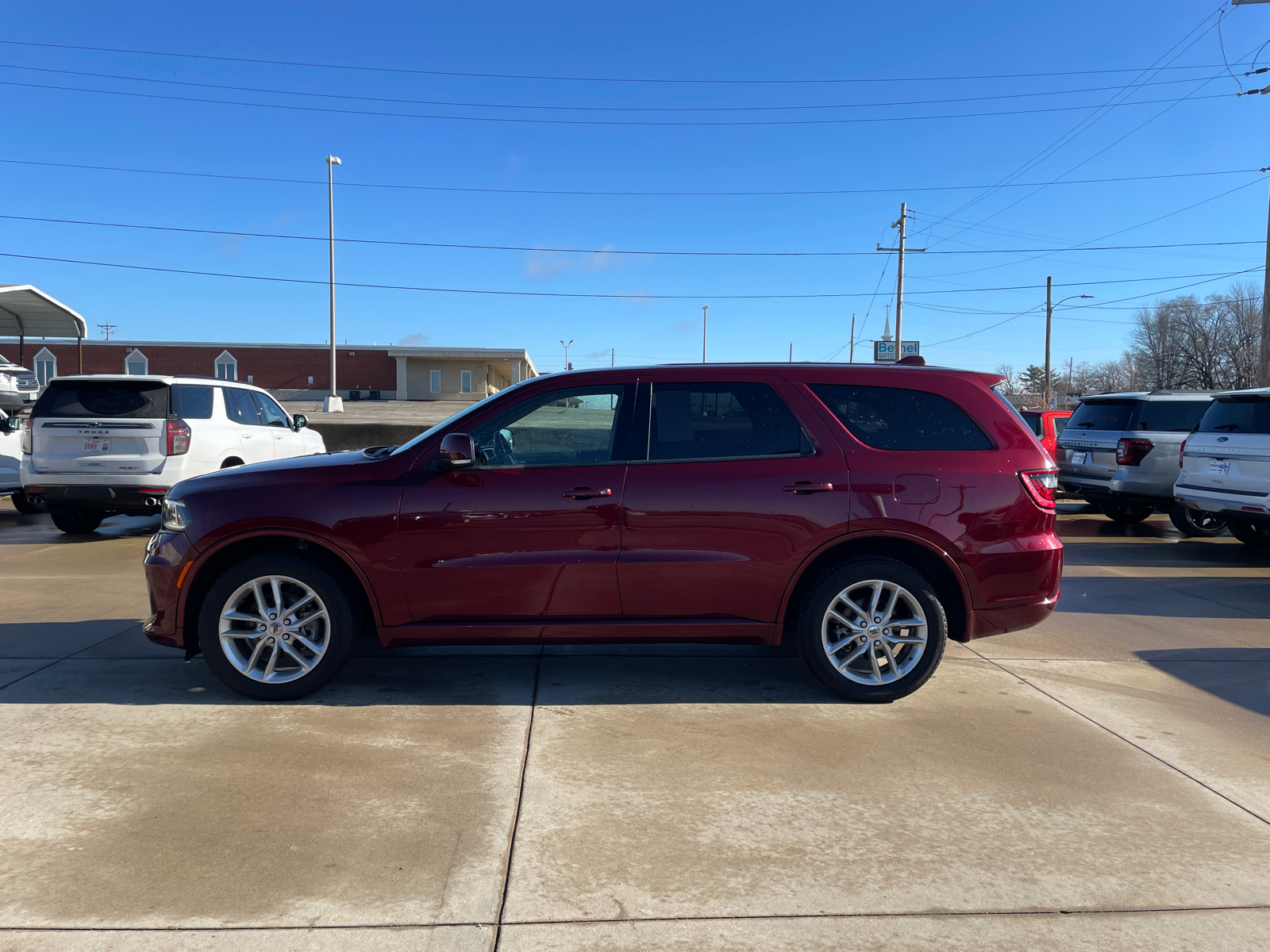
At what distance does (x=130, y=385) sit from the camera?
32.0 ft

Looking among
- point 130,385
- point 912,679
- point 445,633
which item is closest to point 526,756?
point 445,633

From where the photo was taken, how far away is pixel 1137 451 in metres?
11.3

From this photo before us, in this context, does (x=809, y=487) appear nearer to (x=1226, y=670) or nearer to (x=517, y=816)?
(x=517, y=816)

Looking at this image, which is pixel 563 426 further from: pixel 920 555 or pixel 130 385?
pixel 130 385

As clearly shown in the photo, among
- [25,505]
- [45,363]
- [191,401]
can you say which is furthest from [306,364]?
[191,401]

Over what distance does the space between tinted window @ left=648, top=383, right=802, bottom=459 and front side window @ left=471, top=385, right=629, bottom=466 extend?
0.24m

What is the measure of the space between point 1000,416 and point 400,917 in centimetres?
378

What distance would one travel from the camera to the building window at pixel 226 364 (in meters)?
57.2

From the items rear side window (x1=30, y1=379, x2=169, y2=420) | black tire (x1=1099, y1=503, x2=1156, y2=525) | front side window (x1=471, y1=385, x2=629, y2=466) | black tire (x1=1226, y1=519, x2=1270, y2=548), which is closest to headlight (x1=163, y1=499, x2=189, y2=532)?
front side window (x1=471, y1=385, x2=629, y2=466)

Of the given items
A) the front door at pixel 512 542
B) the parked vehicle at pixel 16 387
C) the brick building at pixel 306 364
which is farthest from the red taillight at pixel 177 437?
the brick building at pixel 306 364

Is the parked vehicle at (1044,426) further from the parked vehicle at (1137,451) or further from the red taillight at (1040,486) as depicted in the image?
the red taillight at (1040,486)

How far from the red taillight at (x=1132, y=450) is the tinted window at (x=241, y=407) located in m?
11.1

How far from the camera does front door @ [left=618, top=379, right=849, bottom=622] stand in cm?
453

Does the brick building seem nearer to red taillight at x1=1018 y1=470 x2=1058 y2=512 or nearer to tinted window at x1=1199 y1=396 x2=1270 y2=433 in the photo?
tinted window at x1=1199 y1=396 x2=1270 y2=433
